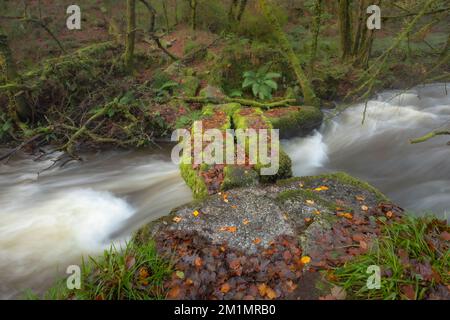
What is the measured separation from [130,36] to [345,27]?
766 cm

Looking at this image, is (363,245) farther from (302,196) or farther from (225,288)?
(225,288)

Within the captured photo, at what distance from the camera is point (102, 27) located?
610 inches

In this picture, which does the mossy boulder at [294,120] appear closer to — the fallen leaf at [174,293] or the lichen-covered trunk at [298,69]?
the lichen-covered trunk at [298,69]

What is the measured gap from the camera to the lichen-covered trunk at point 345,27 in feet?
40.3

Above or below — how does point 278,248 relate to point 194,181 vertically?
below

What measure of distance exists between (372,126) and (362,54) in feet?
13.4

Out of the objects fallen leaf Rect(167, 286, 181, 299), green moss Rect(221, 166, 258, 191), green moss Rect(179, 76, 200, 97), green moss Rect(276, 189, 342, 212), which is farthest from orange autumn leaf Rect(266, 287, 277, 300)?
green moss Rect(179, 76, 200, 97)

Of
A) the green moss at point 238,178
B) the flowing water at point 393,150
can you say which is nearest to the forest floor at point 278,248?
the green moss at point 238,178

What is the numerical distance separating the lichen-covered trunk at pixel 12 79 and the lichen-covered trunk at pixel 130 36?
329 centimetres

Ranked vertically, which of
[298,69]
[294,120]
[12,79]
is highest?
[298,69]

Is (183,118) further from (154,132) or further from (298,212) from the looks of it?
(298,212)

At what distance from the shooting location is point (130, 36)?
1105 cm

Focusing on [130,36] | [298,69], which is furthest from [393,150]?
[130,36]

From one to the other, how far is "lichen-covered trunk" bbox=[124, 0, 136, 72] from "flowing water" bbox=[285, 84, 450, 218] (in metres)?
6.02
